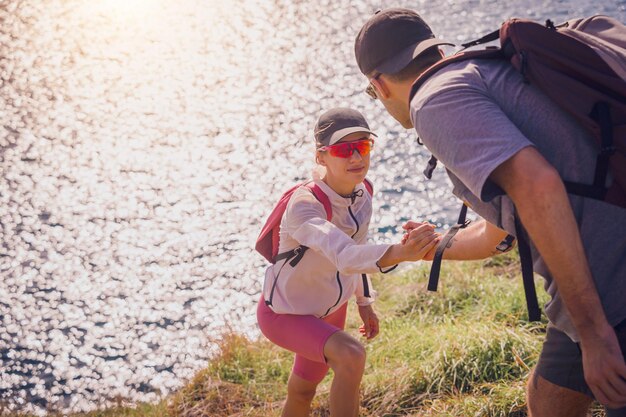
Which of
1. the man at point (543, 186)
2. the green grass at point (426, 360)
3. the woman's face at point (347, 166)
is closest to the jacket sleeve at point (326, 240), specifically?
the woman's face at point (347, 166)

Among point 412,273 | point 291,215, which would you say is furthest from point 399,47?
point 412,273

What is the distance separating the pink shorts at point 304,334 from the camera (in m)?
4.53

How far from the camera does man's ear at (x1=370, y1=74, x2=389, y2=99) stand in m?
3.27

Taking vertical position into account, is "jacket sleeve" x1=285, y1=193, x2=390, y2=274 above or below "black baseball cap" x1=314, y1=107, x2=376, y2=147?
below

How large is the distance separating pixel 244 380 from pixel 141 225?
9970 millimetres

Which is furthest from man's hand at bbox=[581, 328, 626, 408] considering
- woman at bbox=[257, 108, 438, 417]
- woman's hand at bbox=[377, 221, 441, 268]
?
woman at bbox=[257, 108, 438, 417]

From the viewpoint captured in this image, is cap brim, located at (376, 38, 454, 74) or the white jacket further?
the white jacket

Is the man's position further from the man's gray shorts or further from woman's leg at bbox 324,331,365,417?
woman's leg at bbox 324,331,365,417

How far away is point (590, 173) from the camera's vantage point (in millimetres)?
2662

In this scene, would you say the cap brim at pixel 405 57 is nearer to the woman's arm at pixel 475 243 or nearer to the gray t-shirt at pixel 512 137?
the gray t-shirt at pixel 512 137

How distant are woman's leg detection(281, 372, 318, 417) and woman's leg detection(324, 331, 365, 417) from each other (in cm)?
40

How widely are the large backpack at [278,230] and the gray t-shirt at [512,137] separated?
194cm

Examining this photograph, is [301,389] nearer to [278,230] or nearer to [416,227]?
[278,230]

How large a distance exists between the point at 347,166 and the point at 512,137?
2.14 meters
